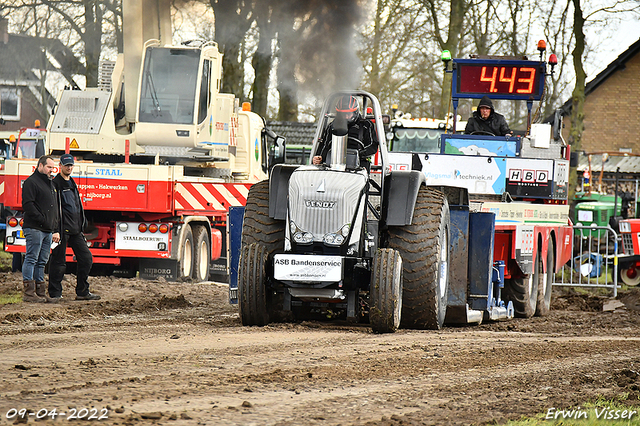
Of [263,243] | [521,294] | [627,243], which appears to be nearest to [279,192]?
[263,243]

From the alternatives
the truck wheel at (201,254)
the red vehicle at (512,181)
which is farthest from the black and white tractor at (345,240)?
the truck wheel at (201,254)

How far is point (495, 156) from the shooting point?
12.5 m

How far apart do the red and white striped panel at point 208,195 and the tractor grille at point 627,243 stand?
8.38 meters

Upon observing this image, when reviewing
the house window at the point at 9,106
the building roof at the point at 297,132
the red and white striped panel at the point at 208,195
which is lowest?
the red and white striped panel at the point at 208,195

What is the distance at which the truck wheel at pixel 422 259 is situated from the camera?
321 inches

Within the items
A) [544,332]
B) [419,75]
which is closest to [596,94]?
[419,75]

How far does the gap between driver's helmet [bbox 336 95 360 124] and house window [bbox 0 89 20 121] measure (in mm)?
42987

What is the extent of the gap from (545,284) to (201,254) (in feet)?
19.5

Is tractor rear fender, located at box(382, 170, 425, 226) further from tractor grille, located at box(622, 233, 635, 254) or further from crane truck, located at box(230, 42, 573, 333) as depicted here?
tractor grille, located at box(622, 233, 635, 254)

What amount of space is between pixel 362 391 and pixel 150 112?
10.9 m

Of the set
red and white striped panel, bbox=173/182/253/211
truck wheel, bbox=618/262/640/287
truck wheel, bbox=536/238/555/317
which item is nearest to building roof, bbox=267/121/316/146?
truck wheel, bbox=618/262/640/287

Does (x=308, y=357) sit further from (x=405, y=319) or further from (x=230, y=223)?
(x=230, y=223)

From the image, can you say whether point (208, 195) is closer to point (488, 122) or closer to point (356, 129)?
point (488, 122)

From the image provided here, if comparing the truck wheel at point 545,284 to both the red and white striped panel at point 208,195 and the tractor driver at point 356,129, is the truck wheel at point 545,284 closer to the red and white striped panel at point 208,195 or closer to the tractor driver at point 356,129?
the tractor driver at point 356,129
